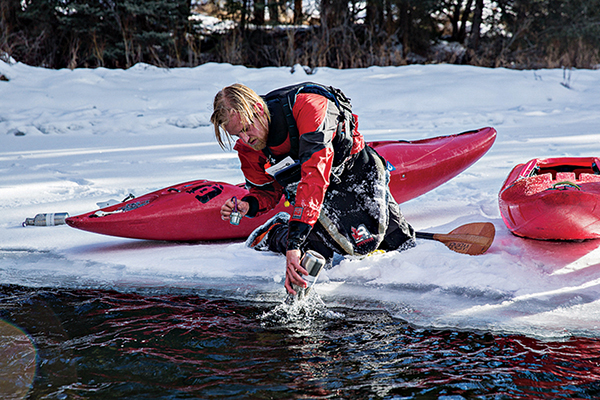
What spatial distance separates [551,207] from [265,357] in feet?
5.13

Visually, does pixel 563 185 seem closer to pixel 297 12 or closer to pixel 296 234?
pixel 296 234

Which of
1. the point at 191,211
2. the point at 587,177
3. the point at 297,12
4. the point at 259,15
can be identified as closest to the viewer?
the point at 587,177

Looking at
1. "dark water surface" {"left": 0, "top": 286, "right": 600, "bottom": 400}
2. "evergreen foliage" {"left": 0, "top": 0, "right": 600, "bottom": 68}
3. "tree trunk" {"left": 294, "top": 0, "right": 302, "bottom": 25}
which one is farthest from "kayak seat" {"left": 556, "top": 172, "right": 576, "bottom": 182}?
"tree trunk" {"left": 294, "top": 0, "right": 302, "bottom": 25}

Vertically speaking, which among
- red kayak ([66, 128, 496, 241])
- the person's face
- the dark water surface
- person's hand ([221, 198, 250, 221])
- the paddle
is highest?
the person's face

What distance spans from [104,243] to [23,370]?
58.3 inches

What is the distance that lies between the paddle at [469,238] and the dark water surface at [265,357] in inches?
28.8

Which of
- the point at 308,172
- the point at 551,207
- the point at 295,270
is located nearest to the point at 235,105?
the point at 308,172

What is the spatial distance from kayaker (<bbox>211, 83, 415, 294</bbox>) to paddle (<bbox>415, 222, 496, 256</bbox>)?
0.63ft

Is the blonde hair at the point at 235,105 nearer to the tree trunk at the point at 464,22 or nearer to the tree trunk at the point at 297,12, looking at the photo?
the tree trunk at the point at 297,12

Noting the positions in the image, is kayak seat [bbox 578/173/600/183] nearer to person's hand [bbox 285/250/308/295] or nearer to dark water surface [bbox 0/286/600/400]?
dark water surface [bbox 0/286/600/400]

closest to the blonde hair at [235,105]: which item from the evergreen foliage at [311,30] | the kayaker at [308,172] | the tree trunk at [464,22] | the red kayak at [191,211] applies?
the kayaker at [308,172]

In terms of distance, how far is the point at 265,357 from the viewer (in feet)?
5.51

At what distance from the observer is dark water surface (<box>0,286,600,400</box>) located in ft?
4.86

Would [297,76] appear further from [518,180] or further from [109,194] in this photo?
[518,180]
